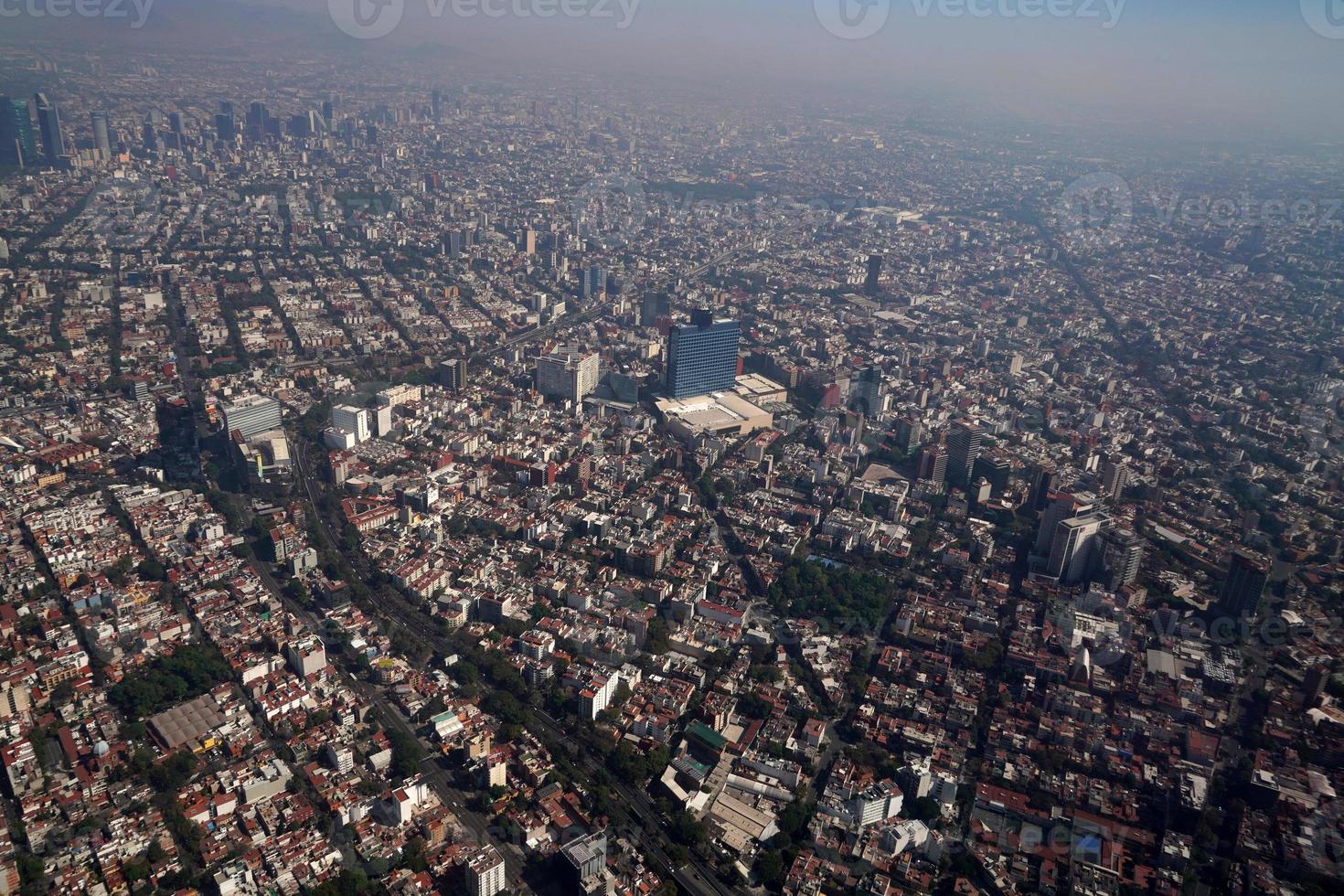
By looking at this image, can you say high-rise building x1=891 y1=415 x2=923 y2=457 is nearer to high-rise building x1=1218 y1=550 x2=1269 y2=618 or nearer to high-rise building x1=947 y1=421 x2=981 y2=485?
high-rise building x1=947 y1=421 x2=981 y2=485

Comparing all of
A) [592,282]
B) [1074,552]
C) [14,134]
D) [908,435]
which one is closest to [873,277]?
[592,282]

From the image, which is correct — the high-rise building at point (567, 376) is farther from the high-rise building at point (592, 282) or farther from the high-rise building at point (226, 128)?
the high-rise building at point (226, 128)

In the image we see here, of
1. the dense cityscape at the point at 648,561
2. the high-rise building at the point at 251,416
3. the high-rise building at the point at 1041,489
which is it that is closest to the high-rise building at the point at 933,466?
the dense cityscape at the point at 648,561

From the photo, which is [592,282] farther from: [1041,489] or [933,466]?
[1041,489]

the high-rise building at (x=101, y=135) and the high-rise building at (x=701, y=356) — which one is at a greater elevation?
the high-rise building at (x=101, y=135)

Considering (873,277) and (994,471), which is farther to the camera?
(873,277)

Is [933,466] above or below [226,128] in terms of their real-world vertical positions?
below
